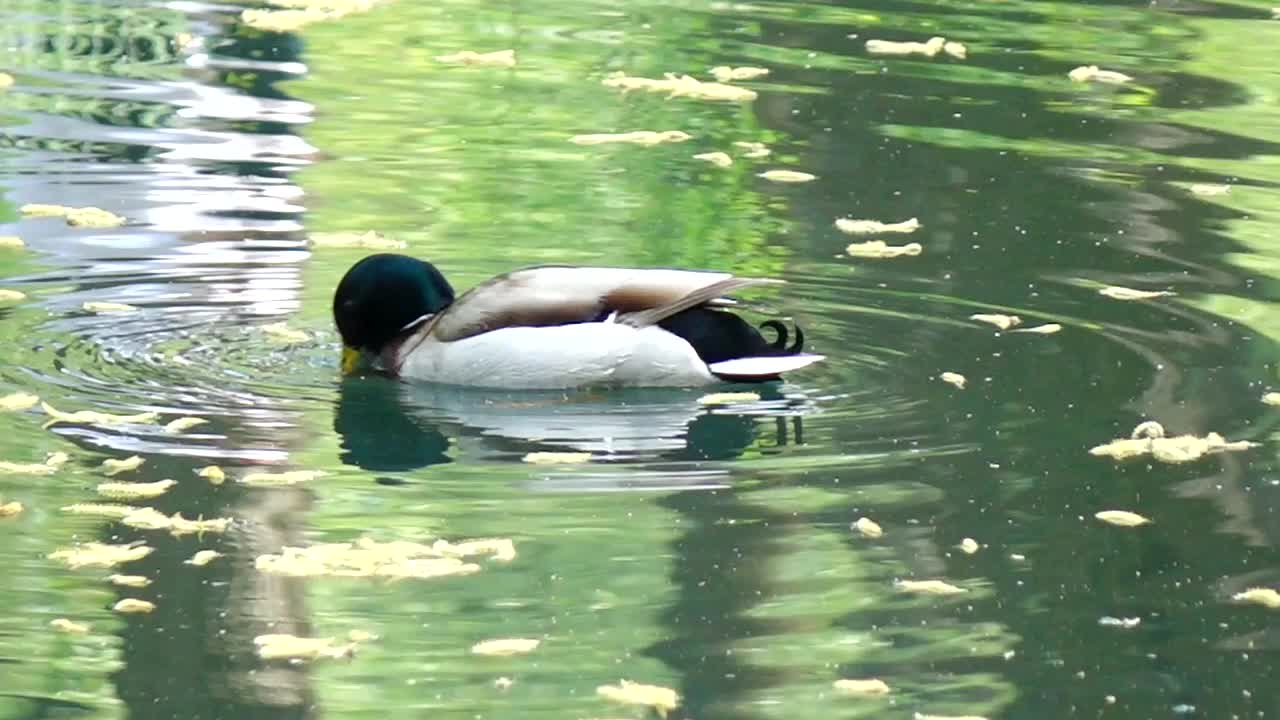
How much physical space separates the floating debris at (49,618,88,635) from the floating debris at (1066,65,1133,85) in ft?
34.1

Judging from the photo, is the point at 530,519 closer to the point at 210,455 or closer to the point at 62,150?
the point at 210,455

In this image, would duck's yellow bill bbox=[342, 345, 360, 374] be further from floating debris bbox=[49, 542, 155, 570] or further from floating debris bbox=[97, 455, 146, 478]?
floating debris bbox=[49, 542, 155, 570]

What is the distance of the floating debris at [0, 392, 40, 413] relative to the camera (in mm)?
9758

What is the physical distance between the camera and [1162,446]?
31.6ft

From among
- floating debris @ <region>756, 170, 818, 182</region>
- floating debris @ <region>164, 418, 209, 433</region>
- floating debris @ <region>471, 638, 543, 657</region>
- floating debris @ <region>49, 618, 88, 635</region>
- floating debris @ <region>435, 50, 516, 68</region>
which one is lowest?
floating debris @ <region>435, 50, 516, 68</region>

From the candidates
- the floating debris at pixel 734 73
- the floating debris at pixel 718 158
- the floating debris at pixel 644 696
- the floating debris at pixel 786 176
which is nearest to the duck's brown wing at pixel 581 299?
the floating debris at pixel 644 696

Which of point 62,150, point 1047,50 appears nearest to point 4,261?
point 62,150

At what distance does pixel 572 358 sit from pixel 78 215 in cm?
330

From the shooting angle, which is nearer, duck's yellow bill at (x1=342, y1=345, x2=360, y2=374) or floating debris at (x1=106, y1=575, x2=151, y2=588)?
floating debris at (x1=106, y1=575, x2=151, y2=588)

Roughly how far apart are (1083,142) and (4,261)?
5950mm

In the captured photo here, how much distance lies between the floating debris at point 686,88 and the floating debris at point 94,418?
7.00 metres

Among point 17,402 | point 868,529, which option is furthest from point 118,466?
point 868,529

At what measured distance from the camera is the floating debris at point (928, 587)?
8.16m

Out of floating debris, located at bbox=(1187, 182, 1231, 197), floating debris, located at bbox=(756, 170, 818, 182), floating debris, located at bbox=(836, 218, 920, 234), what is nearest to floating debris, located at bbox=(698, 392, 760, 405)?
floating debris, located at bbox=(836, 218, 920, 234)
